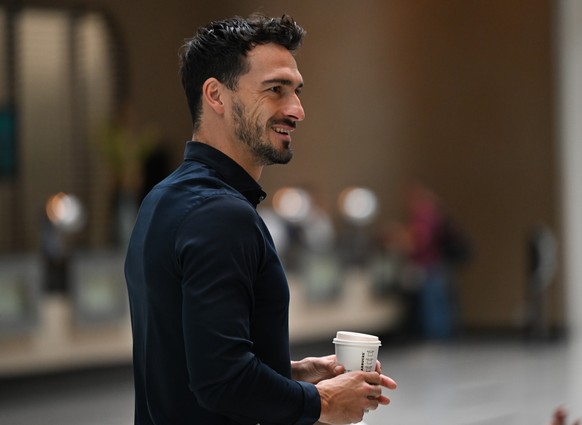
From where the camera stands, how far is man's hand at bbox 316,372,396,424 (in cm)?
191

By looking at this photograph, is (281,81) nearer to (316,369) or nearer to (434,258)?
(316,369)

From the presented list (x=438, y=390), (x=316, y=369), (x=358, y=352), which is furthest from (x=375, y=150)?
(x=358, y=352)

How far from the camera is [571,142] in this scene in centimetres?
1322

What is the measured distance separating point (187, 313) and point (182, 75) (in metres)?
0.53

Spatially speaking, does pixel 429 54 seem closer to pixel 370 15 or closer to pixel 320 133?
pixel 370 15

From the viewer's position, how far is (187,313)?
1.78m

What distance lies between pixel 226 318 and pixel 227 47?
1.75 feet

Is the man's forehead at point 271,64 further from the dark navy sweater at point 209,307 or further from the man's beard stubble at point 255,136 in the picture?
the dark navy sweater at point 209,307

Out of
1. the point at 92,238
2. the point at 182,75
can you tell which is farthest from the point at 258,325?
the point at 92,238

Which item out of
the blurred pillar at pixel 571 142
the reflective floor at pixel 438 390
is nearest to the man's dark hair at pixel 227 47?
the reflective floor at pixel 438 390

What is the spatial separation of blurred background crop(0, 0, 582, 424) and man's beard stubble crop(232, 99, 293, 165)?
8.66m

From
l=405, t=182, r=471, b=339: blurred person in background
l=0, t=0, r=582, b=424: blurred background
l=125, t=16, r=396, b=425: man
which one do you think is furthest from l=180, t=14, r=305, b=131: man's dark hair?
l=405, t=182, r=471, b=339: blurred person in background

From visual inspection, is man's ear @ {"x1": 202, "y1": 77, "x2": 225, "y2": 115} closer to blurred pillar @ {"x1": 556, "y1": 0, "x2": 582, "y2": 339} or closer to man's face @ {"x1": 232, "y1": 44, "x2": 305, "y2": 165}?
man's face @ {"x1": 232, "y1": 44, "x2": 305, "y2": 165}

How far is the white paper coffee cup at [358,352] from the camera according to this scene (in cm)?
204
